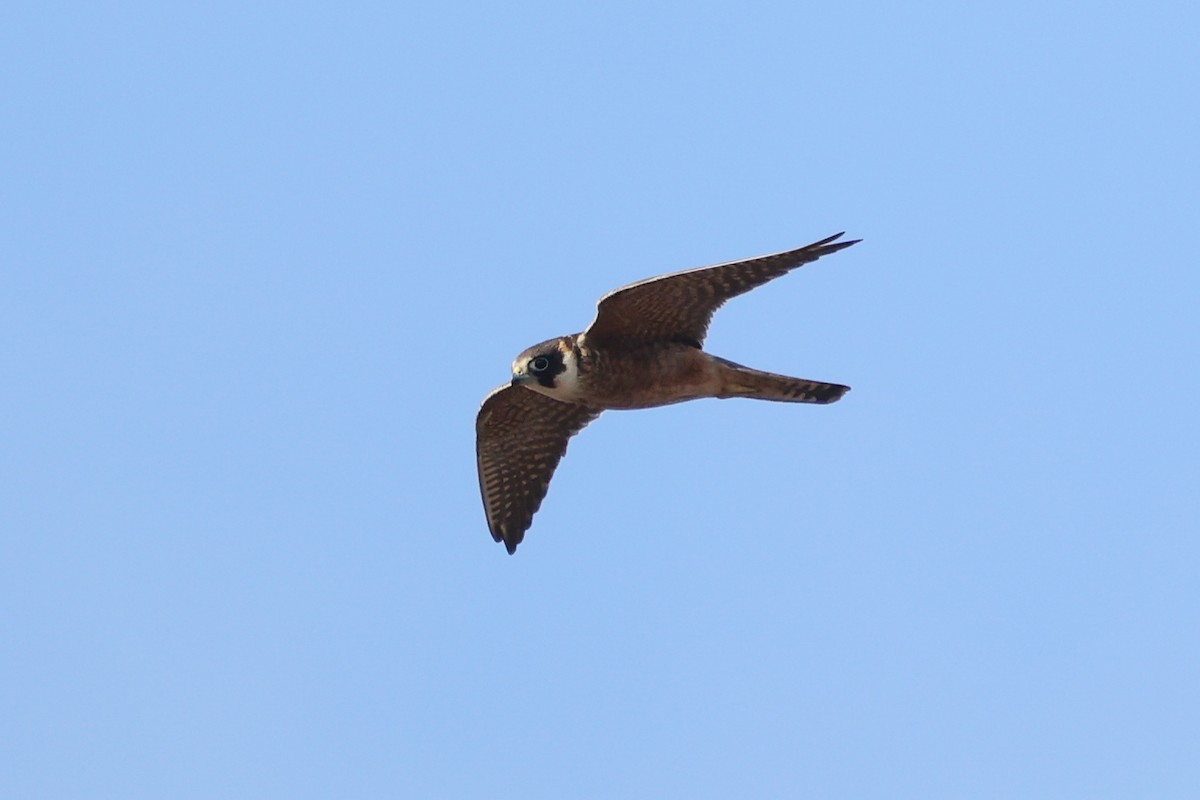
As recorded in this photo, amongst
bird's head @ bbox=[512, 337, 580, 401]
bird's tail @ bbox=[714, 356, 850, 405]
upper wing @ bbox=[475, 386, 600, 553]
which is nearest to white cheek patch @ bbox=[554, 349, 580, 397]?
bird's head @ bbox=[512, 337, 580, 401]

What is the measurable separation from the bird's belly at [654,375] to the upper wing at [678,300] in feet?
0.51

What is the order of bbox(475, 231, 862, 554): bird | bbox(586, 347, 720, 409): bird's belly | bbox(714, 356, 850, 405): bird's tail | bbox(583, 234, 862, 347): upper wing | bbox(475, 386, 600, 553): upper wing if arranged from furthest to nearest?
bbox(475, 386, 600, 553): upper wing < bbox(714, 356, 850, 405): bird's tail < bbox(586, 347, 720, 409): bird's belly < bbox(475, 231, 862, 554): bird < bbox(583, 234, 862, 347): upper wing

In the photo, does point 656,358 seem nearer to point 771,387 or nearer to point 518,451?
point 771,387

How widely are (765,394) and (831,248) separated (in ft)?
6.73

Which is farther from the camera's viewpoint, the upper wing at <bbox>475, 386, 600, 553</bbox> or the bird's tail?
the upper wing at <bbox>475, 386, 600, 553</bbox>

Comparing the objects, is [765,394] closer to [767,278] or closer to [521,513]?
[767,278]

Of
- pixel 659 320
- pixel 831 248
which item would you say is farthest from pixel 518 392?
pixel 831 248

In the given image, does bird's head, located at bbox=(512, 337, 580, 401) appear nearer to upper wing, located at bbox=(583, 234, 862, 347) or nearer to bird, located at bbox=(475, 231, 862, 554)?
bird, located at bbox=(475, 231, 862, 554)

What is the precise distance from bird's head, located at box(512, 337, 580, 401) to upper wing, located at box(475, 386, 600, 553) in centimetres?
125

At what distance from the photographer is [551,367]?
515 inches

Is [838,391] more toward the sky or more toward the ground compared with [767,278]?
more toward the ground

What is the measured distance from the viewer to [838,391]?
43.4 ft

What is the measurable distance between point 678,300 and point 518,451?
8.73ft

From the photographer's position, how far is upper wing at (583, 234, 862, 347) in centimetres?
1227
